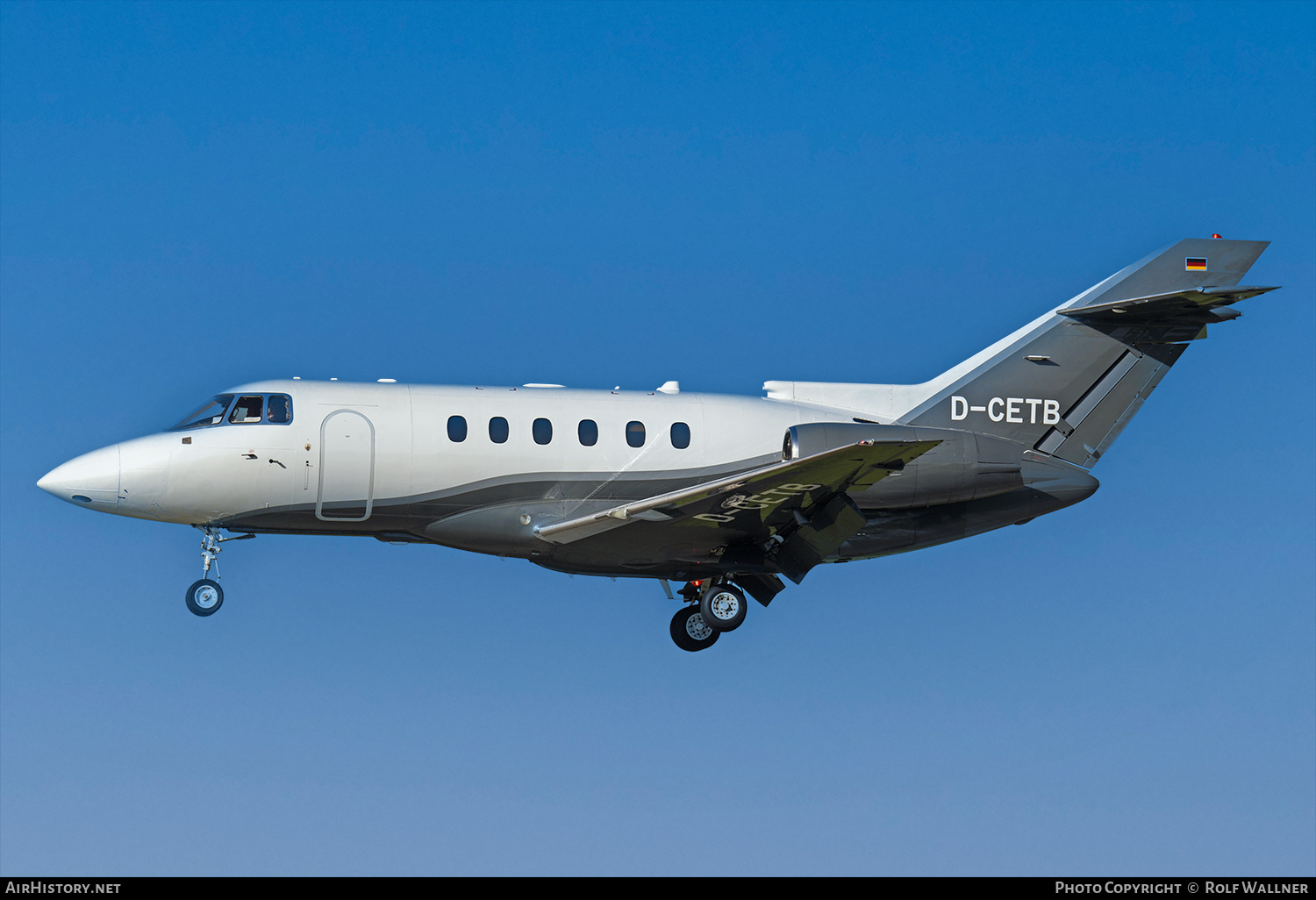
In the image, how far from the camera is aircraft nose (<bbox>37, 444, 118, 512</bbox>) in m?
21.0

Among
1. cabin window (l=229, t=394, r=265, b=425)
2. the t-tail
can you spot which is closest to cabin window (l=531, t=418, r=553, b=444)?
cabin window (l=229, t=394, r=265, b=425)

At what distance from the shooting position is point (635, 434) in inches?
888

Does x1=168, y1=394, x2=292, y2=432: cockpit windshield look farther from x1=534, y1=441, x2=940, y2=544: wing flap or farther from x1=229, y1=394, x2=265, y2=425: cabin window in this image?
x1=534, y1=441, x2=940, y2=544: wing flap

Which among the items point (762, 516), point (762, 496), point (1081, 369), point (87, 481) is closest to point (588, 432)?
point (762, 516)

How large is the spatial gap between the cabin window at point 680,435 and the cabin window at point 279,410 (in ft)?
19.8

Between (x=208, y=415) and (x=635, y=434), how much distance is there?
666 centimetres

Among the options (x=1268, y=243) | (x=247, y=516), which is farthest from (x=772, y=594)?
(x=1268, y=243)

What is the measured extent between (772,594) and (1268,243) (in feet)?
35.4

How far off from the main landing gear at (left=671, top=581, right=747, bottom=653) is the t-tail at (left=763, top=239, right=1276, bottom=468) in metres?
3.57

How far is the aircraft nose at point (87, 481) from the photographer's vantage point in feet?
68.7

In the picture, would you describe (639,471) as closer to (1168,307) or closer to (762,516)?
(762,516)

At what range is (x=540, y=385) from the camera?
23.0m
